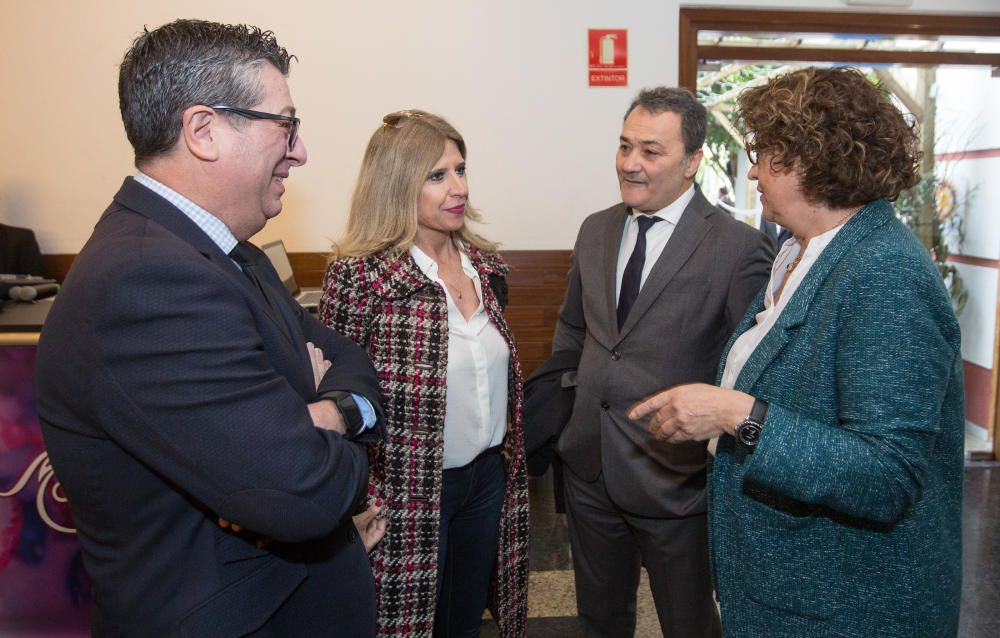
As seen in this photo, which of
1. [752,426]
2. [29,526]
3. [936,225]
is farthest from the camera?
[936,225]

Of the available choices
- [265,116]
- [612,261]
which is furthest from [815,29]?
[265,116]

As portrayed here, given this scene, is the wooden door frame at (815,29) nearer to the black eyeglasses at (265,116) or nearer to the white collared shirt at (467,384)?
the white collared shirt at (467,384)

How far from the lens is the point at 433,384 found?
1.81 meters

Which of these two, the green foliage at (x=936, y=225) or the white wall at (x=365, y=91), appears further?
the green foliage at (x=936, y=225)

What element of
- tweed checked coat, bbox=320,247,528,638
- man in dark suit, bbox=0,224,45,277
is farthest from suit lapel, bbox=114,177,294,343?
man in dark suit, bbox=0,224,45,277

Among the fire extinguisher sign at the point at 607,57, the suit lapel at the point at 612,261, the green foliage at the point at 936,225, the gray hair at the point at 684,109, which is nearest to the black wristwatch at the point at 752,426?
the suit lapel at the point at 612,261

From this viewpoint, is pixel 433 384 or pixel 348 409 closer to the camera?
pixel 348 409

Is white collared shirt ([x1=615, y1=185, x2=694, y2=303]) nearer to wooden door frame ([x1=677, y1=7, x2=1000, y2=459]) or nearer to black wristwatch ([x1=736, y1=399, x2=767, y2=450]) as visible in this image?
black wristwatch ([x1=736, y1=399, x2=767, y2=450])

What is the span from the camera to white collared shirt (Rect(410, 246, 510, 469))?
6.16ft

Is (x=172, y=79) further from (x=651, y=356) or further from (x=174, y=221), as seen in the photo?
(x=651, y=356)

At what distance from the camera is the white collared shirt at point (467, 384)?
1.88 metres

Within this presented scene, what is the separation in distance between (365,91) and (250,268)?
2.71 m

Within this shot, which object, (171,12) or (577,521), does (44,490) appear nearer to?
(577,521)

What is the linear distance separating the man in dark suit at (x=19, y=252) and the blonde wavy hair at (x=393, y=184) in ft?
8.30
